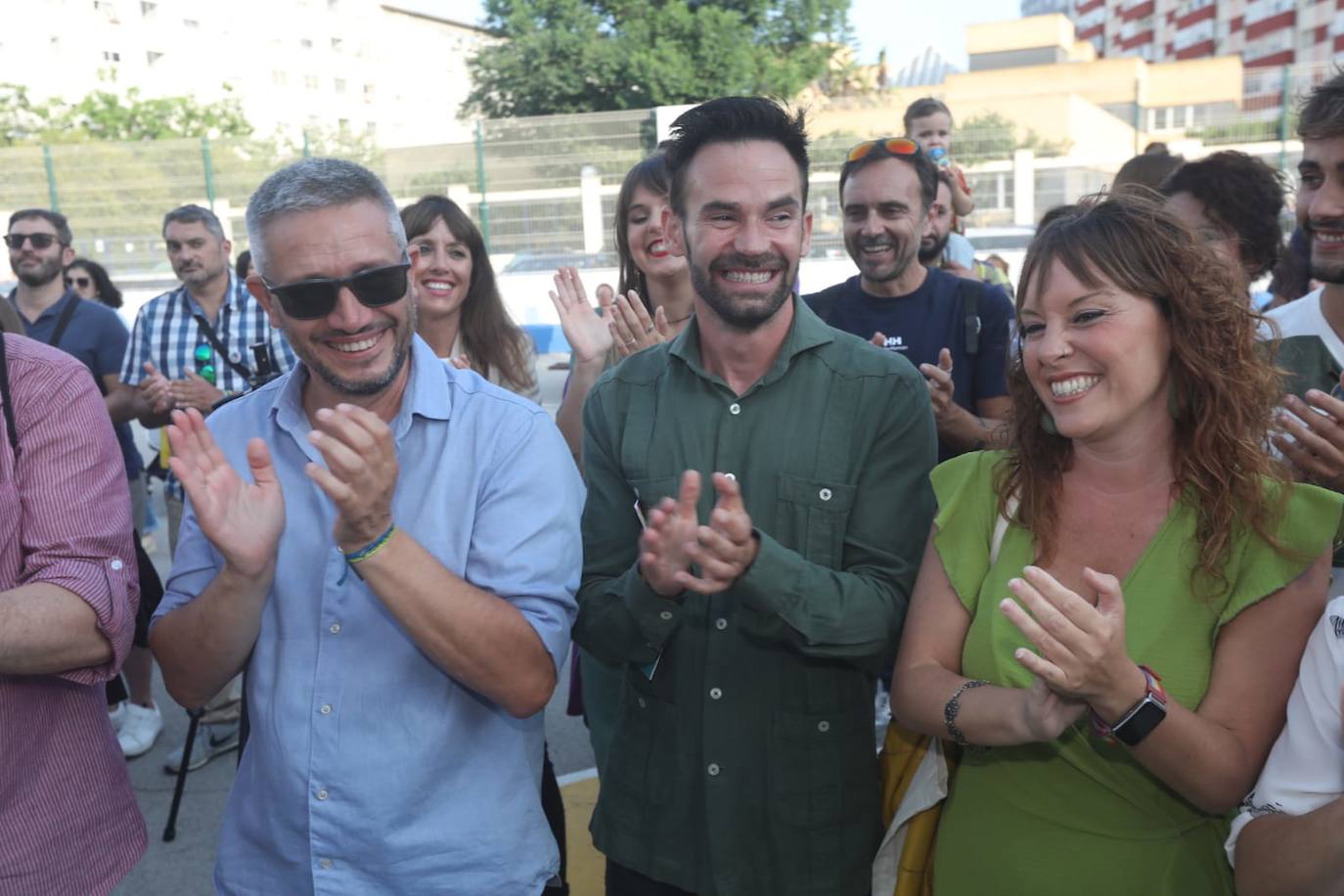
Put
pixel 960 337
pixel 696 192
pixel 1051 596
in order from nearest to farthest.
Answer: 1. pixel 1051 596
2. pixel 696 192
3. pixel 960 337

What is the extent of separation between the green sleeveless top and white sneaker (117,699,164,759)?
3933 millimetres

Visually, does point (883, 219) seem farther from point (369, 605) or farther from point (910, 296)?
point (369, 605)

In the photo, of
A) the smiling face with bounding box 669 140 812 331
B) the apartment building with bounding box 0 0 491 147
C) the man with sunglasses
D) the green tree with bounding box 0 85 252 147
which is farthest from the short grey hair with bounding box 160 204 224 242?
the green tree with bounding box 0 85 252 147

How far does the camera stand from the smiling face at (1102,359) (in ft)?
6.32

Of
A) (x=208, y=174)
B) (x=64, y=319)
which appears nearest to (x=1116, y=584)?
(x=64, y=319)

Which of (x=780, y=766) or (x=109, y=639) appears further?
(x=780, y=766)

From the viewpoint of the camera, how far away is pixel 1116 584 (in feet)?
5.37

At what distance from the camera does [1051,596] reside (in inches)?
64.0

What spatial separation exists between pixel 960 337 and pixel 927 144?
3.09 metres

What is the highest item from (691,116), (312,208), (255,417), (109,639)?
(691,116)

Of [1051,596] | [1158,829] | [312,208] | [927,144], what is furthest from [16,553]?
[927,144]

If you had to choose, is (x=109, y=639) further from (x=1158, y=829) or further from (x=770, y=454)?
(x=1158, y=829)

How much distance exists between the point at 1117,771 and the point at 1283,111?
50.0ft

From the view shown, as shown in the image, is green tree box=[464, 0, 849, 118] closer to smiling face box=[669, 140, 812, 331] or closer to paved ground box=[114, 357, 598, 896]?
paved ground box=[114, 357, 598, 896]
